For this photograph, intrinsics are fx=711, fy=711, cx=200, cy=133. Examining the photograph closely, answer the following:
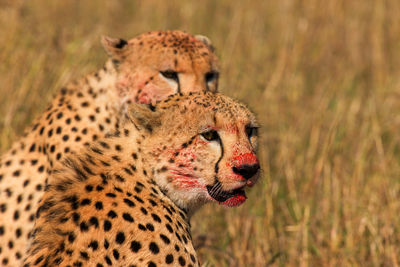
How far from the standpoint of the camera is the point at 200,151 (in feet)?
9.68

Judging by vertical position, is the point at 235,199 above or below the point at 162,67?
below

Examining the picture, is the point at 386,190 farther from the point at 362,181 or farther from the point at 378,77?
the point at 378,77

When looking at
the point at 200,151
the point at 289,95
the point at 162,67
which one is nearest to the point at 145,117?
the point at 200,151

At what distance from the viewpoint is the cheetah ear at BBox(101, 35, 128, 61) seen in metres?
4.23

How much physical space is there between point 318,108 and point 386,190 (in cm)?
135

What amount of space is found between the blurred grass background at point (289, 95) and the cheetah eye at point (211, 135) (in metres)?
0.89

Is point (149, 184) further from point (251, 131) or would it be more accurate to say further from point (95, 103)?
point (95, 103)

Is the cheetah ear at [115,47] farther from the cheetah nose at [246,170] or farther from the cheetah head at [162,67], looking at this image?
the cheetah nose at [246,170]

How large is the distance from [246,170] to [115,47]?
1.68 m

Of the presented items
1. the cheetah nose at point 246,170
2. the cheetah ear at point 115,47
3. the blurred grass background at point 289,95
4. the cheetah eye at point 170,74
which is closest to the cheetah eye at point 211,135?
the cheetah nose at point 246,170

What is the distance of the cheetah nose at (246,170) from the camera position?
2871 millimetres

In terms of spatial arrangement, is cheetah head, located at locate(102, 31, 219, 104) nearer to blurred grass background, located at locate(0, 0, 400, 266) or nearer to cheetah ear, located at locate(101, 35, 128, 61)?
cheetah ear, located at locate(101, 35, 128, 61)

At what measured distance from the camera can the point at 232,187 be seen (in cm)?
293

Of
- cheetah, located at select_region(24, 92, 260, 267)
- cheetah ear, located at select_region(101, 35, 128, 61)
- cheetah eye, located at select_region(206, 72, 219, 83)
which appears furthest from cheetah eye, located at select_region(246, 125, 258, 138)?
cheetah ear, located at select_region(101, 35, 128, 61)
